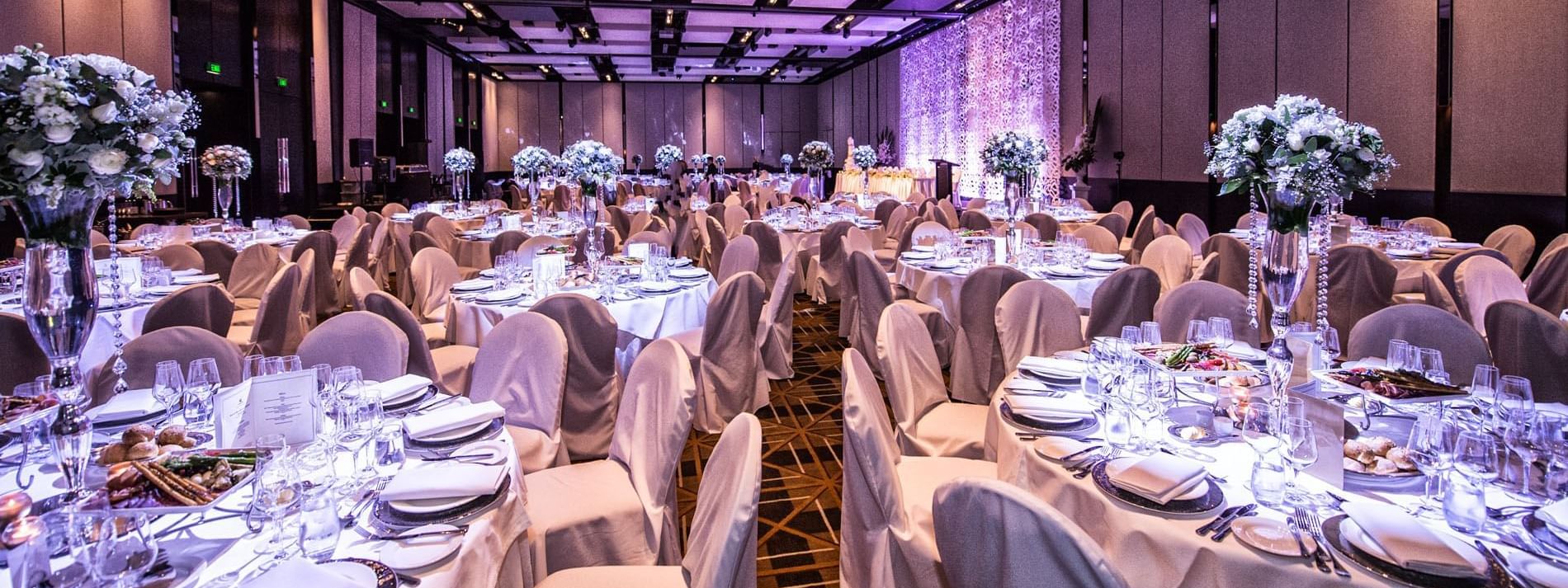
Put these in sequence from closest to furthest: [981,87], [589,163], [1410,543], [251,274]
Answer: [1410,543] < [589,163] < [251,274] < [981,87]

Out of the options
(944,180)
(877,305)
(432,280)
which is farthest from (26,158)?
(944,180)

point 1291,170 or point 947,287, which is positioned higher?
point 1291,170

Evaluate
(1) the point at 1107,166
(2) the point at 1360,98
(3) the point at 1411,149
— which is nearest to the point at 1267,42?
(2) the point at 1360,98

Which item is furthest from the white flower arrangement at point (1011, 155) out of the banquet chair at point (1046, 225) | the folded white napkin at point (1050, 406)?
the folded white napkin at point (1050, 406)

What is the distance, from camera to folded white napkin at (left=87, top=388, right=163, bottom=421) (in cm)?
223

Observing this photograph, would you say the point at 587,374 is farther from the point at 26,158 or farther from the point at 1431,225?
the point at 1431,225

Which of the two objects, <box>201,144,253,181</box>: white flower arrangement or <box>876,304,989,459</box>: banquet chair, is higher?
<box>201,144,253,181</box>: white flower arrangement

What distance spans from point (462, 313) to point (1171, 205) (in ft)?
26.3

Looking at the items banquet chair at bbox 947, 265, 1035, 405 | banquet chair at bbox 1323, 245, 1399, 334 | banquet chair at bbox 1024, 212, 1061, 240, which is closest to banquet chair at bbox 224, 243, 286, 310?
banquet chair at bbox 947, 265, 1035, 405

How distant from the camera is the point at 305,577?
130 centimetres

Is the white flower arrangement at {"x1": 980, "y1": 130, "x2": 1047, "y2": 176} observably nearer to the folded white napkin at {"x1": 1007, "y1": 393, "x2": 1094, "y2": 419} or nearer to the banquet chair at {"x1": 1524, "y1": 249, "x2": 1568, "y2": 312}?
the banquet chair at {"x1": 1524, "y1": 249, "x2": 1568, "y2": 312}

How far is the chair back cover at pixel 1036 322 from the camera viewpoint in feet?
11.9

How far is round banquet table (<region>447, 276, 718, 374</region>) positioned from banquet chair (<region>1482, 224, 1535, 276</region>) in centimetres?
506

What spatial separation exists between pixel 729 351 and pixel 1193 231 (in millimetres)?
4501
